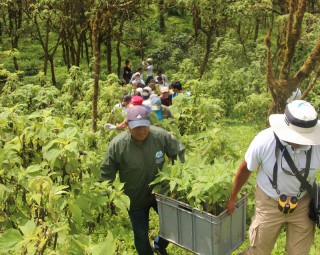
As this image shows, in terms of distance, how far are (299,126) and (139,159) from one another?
4.93ft

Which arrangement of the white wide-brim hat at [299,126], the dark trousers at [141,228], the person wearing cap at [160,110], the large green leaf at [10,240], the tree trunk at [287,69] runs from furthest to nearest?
the person wearing cap at [160,110] → the tree trunk at [287,69] → the dark trousers at [141,228] → the white wide-brim hat at [299,126] → the large green leaf at [10,240]

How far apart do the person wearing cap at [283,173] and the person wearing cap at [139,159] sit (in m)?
0.89

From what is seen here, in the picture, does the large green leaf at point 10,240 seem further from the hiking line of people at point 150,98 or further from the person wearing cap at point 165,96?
the person wearing cap at point 165,96

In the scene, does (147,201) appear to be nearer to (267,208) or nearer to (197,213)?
(197,213)

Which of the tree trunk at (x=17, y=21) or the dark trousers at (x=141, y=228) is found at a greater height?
the tree trunk at (x=17, y=21)

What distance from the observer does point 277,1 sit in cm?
1197

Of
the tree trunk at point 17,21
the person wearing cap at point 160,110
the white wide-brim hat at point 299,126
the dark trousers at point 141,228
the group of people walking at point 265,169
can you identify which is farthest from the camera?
the tree trunk at point 17,21

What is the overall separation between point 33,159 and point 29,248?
5.38 feet

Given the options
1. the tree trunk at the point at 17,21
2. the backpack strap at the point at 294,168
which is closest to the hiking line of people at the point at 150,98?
the backpack strap at the point at 294,168

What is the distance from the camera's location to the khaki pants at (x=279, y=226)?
3.48 meters

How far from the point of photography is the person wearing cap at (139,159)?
3.81m

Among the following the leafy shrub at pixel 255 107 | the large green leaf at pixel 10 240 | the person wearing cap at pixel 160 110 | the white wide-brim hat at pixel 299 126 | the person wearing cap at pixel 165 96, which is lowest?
the leafy shrub at pixel 255 107

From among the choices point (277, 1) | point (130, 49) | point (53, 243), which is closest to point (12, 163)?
point (53, 243)

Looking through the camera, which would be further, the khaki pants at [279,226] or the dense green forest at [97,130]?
the khaki pants at [279,226]
